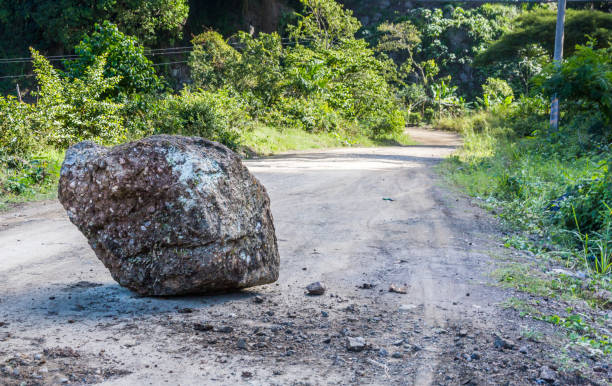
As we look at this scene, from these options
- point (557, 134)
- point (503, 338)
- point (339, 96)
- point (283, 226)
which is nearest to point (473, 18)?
point (339, 96)

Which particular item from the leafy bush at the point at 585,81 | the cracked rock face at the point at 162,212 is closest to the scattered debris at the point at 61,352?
the cracked rock face at the point at 162,212

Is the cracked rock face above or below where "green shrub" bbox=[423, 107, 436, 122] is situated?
above

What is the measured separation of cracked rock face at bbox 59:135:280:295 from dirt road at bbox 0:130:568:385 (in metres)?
0.26

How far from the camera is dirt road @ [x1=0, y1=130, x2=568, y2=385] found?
279 cm

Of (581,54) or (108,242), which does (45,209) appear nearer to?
(108,242)

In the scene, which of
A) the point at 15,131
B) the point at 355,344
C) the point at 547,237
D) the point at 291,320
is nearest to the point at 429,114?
the point at 15,131

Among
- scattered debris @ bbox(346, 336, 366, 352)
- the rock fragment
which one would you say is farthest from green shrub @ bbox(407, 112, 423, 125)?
scattered debris @ bbox(346, 336, 366, 352)

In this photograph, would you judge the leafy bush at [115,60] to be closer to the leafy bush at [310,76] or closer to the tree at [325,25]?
the leafy bush at [310,76]

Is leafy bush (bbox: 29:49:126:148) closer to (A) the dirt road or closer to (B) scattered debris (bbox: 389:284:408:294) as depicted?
(A) the dirt road

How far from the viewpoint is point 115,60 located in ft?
48.4

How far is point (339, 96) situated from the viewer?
25.0 m

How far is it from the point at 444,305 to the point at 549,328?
0.71 m

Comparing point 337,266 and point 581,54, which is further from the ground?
point 581,54

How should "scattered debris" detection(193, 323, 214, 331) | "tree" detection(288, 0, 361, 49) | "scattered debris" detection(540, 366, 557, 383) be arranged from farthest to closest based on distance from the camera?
"tree" detection(288, 0, 361, 49) < "scattered debris" detection(193, 323, 214, 331) < "scattered debris" detection(540, 366, 557, 383)
